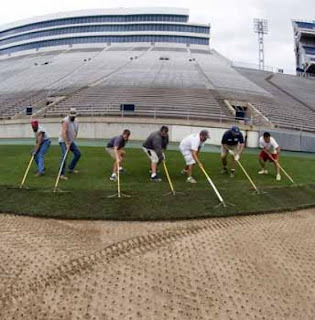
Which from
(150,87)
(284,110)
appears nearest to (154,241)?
(284,110)

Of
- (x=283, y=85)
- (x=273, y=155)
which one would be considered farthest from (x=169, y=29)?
(x=273, y=155)

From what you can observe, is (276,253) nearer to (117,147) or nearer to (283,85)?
(117,147)

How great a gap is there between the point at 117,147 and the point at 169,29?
5228 cm

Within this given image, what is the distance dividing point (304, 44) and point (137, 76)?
128 ft

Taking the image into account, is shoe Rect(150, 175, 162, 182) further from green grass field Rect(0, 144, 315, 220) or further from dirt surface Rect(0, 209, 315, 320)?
dirt surface Rect(0, 209, 315, 320)

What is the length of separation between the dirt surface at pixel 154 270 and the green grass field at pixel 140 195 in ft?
1.48

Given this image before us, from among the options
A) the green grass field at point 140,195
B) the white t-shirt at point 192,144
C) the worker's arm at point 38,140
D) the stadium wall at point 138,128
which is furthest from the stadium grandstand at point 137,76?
the worker's arm at point 38,140

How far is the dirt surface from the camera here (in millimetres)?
4500

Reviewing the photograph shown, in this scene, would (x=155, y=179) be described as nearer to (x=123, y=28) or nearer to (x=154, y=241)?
(x=154, y=241)

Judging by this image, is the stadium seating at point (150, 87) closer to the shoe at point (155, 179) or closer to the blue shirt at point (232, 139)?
the blue shirt at point (232, 139)

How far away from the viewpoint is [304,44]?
2539 inches

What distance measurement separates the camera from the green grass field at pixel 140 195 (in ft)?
24.5

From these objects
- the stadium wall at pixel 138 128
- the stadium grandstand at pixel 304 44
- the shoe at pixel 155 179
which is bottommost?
the stadium wall at pixel 138 128

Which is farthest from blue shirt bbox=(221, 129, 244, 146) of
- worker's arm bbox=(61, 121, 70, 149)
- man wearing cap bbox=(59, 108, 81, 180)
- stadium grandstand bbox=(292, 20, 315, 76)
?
stadium grandstand bbox=(292, 20, 315, 76)
